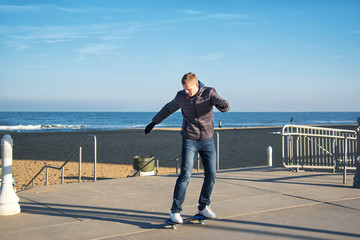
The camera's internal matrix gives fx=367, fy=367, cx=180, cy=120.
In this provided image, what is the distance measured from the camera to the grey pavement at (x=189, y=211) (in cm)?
409

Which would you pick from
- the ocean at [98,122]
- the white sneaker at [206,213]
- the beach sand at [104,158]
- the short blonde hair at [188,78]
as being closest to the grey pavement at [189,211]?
the white sneaker at [206,213]

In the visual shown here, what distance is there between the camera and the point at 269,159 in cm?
991

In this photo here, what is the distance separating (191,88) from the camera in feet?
13.9

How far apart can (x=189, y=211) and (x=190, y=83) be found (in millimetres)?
1868

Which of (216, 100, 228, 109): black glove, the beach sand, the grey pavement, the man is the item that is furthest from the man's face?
the beach sand

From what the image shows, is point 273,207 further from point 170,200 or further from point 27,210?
point 27,210

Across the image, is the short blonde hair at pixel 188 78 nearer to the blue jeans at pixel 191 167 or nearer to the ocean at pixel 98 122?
the blue jeans at pixel 191 167

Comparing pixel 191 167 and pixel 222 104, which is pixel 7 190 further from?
pixel 222 104

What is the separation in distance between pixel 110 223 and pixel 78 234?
516 mm

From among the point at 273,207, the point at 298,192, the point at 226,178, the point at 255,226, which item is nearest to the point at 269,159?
the point at 226,178

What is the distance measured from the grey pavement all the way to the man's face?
1.58 meters

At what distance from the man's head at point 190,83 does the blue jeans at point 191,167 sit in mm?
574

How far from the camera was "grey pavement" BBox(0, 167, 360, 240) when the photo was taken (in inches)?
161

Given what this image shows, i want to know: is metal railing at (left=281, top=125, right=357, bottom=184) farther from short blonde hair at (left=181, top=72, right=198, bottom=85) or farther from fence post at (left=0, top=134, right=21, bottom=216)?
fence post at (left=0, top=134, right=21, bottom=216)
